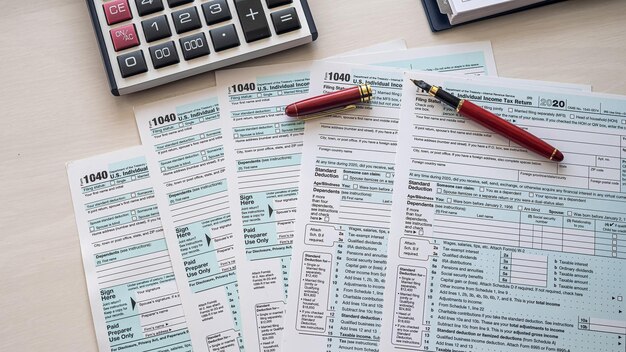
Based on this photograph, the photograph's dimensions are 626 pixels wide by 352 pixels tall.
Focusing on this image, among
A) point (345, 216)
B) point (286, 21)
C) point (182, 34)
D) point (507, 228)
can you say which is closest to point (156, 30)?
point (182, 34)

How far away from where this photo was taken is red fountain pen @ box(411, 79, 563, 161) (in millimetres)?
620

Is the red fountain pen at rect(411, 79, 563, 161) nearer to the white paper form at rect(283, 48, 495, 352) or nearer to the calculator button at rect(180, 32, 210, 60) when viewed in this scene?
the white paper form at rect(283, 48, 495, 352)

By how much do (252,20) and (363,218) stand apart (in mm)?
224

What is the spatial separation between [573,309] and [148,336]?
16.0 inches

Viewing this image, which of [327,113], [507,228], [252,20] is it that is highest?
[252,20]

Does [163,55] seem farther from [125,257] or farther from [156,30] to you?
[125,257]

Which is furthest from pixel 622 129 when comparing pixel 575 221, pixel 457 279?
pixel 457 279

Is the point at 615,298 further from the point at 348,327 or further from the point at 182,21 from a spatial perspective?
the point at 182,21

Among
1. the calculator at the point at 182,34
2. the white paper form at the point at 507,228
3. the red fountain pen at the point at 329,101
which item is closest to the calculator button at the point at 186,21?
the calculator at the point at 182,34

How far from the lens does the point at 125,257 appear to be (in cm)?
63

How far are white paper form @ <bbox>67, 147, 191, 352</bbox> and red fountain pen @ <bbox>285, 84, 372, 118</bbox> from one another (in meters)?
0.16

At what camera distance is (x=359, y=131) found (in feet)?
2.10

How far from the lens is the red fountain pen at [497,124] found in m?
0.62

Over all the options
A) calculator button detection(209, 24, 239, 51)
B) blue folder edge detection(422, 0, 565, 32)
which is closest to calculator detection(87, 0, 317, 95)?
calculator button detection(209, 24, 239, 51)
